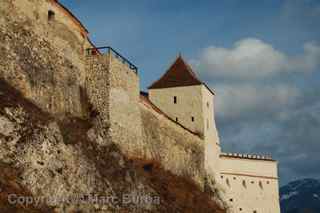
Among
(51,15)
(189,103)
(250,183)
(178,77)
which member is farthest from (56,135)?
(250,183)

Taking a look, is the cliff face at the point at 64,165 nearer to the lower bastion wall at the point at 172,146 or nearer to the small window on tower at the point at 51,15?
the lower bastion wall at the point at 172,146

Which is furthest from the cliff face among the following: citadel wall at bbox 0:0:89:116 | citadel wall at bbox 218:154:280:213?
citadel wall at bbox 218:154:280:213

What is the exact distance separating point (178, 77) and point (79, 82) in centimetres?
1975

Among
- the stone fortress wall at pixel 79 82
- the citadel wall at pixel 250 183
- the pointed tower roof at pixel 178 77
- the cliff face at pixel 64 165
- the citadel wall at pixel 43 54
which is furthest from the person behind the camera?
the citadel wall at pixel 250 183

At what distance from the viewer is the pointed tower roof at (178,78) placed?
47.8 metres

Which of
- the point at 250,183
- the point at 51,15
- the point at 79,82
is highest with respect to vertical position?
the point at 51,15

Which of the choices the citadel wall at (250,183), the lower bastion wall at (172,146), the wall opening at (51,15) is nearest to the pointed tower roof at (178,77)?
the lower bastion wall at (172,146)

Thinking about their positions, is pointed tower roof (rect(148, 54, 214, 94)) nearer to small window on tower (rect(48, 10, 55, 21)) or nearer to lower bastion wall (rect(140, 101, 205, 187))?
lower bastion wall (rect(140, 101, 205, 187))

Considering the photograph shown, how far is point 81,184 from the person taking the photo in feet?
77.9

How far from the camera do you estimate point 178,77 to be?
48.6 m

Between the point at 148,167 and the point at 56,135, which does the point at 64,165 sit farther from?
the point at 148,167

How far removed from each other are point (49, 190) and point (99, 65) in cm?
1082

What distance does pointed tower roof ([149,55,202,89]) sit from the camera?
157ft

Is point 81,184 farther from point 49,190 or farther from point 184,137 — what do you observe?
point 184,137
